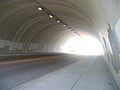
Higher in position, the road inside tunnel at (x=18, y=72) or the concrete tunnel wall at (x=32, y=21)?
the concrete tunnel wall at (x=32, y=21)

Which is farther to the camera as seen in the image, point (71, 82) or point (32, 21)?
point (32, 21)

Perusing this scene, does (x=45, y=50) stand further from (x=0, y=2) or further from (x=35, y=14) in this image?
(x=0, y=2)

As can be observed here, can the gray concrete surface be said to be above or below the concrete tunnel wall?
below

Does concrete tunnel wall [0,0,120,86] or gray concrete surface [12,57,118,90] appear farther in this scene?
concrete tunnel wall [0,0,120,86]

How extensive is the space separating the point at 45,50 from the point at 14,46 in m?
14.9

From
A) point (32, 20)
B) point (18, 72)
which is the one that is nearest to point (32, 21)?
point (32, 20)

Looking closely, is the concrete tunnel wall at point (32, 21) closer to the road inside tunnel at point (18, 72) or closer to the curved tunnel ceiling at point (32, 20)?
the curved tunnel ceiling at point (32, 20)

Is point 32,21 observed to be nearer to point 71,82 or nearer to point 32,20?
point 32,20

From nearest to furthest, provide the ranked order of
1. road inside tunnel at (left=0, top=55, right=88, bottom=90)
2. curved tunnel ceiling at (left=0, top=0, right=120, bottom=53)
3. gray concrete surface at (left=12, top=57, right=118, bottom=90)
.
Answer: gray concrete surface at (left=12, top=57, right=118, bottom=90) < road inside tunnel at (left=0, top=55, right=88, bottom=90) < curved tunnel ceiling at (left=0, top=0, right=120, bottom=53)

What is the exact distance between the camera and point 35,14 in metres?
26.0

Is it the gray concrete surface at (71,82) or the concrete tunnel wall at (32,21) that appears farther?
the concrete tunnel wall at (32,21)

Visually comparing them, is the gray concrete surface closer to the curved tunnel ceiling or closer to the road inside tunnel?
the road inside tunnel

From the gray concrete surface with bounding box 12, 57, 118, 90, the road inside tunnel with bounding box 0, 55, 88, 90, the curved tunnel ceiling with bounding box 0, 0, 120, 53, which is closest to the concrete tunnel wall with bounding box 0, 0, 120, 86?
the curved tunnel ceiling with bounding box 0, 0, 120, 53

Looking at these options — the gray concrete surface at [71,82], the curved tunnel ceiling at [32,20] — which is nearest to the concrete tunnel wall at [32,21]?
the curved tunnel ceiling at [32,20]
